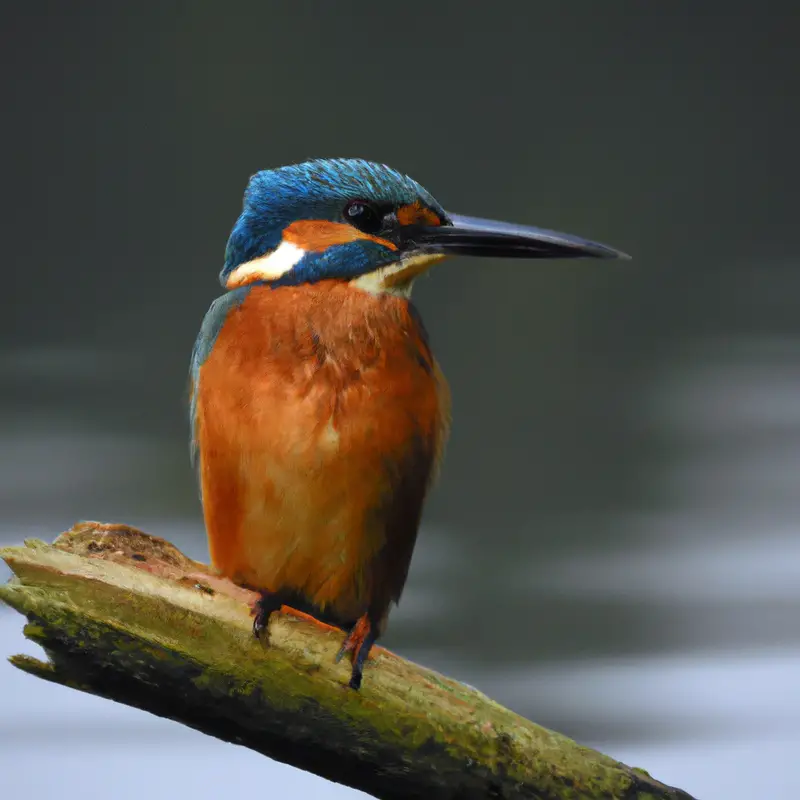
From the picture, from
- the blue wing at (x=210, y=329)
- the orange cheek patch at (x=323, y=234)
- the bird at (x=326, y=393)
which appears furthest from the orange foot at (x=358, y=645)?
the orange cheek patch at (x=323, y=234)

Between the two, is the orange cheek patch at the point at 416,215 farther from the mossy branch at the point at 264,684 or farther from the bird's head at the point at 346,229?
the mossy branch at the point at 264,684

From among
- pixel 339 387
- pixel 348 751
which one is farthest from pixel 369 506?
pixel 348 751

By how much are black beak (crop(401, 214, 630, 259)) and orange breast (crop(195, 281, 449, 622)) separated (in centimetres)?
7

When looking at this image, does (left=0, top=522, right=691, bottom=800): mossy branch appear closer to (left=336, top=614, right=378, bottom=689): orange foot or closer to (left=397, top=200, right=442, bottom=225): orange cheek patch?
(left=336, top=614, right=378, bottom=689): orange foot

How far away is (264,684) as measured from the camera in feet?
3.33

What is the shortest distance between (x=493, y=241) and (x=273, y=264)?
221 mm

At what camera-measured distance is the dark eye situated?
3.60 ft

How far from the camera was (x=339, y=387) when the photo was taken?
104 cm

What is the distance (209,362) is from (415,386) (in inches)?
7.9

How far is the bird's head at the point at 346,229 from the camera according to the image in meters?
1.09

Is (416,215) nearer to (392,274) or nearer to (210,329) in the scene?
(392,274)

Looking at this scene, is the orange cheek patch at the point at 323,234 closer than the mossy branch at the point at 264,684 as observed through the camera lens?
No

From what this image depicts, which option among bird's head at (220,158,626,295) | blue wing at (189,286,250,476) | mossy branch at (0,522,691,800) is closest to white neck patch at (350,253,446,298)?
bird's head at (220,158,626,295)

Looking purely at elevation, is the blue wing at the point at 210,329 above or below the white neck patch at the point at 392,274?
below
